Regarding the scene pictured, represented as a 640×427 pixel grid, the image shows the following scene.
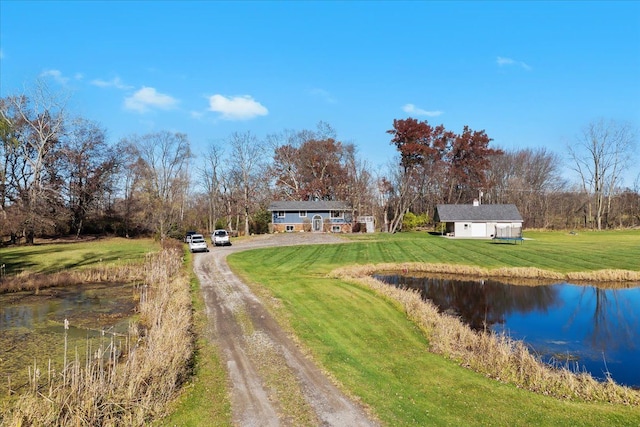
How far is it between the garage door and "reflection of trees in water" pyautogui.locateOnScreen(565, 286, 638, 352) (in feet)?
88.8

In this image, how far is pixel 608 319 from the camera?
1695cm

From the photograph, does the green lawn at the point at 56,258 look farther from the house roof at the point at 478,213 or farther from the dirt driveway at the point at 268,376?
the house roof at the point at 478,213

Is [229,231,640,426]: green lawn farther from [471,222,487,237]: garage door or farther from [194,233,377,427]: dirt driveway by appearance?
[471,222,487,237]: garage door

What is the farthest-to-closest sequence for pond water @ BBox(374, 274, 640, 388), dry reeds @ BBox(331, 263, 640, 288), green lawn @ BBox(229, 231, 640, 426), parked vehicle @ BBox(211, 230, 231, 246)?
parked vehicle @ BBox(211, 230, 231, 246) → dry reeds @ BBox(331, 263, 640, 288) → pond water @ BBox(374, 274, 640, 388) → green lawn @ BBox(229, 231, 640, 426)

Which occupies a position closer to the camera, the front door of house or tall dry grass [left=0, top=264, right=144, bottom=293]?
tall dry grass [left=0, top=264, right=144, bottom=293]

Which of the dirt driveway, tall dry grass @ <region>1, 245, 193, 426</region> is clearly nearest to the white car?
the dirt driveway

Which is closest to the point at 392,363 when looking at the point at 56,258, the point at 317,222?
the point at 56,258

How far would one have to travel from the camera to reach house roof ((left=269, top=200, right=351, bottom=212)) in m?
57.2

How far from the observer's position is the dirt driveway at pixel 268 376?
7465 millimetres

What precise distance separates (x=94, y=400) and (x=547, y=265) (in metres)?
28.4

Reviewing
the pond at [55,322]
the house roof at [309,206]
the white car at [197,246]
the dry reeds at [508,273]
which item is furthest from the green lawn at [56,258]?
the house roof at [309,206]

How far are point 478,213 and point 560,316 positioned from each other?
34687 millimetres

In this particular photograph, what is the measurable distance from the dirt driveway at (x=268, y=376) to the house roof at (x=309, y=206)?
1604 inches

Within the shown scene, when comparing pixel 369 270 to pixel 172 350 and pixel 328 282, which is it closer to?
pixel 328 282
